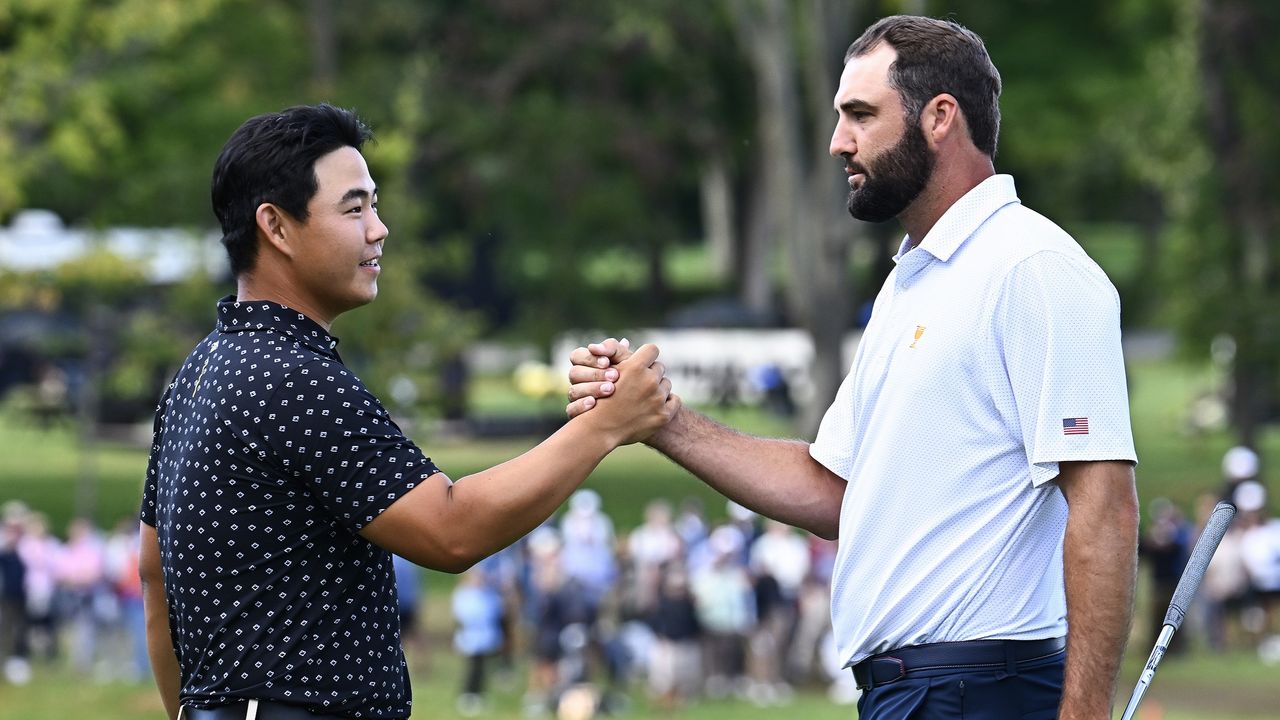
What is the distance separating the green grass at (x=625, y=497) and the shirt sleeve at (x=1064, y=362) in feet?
42.3

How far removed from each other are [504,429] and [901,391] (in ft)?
118

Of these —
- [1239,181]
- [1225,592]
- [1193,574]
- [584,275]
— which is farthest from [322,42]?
[1193,574]

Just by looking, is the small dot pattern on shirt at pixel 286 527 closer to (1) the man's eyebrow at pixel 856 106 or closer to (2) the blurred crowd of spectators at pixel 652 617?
(1) the man's eyebrow at pixel 856 106

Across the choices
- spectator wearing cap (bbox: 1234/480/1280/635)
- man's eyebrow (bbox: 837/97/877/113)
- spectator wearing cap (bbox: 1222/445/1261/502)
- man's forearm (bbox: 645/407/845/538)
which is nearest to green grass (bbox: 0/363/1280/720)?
spectator wearing cap (bbox: 1234/480/1280/635)

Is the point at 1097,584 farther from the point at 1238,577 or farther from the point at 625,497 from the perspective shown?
the point at 625,497

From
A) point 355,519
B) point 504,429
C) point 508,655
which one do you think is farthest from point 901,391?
point 504,429

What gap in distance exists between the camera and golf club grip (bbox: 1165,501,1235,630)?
3.91 m

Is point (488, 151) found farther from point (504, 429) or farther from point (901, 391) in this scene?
point (901, 391)

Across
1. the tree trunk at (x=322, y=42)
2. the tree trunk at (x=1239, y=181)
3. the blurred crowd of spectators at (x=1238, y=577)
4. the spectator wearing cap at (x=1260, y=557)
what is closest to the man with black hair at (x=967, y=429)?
the blurred crowd of spectators at (x=1238, y=577)

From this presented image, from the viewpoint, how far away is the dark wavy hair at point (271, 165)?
3607 mm

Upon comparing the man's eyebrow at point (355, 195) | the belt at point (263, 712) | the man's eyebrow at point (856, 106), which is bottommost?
the belt at point (263, 712)

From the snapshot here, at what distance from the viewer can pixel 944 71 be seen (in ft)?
12.9

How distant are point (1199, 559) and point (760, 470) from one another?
103 centimetres

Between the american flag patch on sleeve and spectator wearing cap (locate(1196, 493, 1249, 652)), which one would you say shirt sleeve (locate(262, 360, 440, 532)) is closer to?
the american flag patch on sleeve
